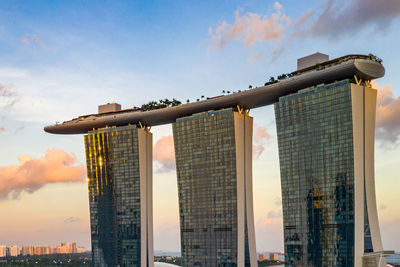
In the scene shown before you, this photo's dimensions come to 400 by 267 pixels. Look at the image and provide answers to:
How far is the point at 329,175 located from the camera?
115m

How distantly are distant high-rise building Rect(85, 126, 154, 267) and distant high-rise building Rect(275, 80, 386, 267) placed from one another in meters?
51.8

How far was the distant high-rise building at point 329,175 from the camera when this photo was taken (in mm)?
109812

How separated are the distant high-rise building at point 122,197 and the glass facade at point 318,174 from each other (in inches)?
2018

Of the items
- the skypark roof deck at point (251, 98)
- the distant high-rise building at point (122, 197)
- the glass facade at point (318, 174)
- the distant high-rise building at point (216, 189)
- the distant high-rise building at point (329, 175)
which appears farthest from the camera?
the distant high-rise building at point (122, 197)

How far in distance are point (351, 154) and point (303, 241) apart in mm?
22101

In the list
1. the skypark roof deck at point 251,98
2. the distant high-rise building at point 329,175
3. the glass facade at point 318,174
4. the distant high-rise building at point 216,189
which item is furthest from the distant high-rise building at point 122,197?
the distant high-rise building at point 329,175

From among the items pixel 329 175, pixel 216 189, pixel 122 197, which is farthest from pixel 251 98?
pixel 122 197

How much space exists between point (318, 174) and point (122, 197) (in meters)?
67.3

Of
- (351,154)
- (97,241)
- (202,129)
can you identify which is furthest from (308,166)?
(97,241)

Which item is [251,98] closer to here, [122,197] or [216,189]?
[216,189]

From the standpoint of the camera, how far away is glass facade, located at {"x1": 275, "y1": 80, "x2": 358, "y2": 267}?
111750 mm

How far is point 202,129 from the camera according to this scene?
14538cm

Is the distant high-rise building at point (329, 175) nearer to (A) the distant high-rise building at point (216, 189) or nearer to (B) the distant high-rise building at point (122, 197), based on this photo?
(A) the distant high-rise building at point (216, 189)

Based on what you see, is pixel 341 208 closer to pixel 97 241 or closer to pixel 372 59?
pixel 372 59
